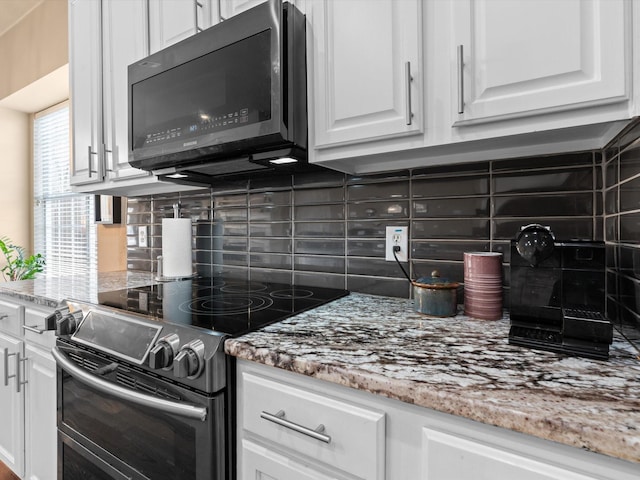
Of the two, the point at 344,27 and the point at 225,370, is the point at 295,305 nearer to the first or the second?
the point at 225,370

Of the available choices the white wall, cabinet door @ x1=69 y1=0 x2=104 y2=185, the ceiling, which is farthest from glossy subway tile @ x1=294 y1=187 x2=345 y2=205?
the white wall

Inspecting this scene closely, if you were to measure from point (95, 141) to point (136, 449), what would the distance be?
1492 mm

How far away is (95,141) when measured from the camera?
5.73 ft

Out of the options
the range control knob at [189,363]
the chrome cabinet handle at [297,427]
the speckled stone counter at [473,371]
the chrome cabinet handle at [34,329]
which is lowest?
the chrome cabinet handle at [297,427]

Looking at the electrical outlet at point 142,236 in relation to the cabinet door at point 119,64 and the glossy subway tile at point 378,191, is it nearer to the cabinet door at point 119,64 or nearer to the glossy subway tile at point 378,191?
the cabinet door at point 119,64

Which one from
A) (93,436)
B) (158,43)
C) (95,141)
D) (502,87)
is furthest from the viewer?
(95,141)

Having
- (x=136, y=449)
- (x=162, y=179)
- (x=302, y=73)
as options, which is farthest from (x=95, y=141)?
(x=136, y=449)

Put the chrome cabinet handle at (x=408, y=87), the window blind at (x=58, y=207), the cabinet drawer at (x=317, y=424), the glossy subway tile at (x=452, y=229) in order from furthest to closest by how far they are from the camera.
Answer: the window blind at (x=58, y=207) → the glossy subway tile at (x=452, y=229) → the chrome cabinet handle at (x=408, y=87) → the cabinet drawer at (x=317, y=424)

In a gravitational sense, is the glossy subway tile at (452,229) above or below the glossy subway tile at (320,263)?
above

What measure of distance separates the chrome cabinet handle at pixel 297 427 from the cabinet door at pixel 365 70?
2.47ft

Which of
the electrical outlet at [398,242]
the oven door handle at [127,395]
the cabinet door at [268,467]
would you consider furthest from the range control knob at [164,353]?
the electrical outlet at [398,242]

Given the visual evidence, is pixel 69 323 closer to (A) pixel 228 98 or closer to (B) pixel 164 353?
(B) pixel 164 353

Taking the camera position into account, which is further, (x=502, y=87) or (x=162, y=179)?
(x=162, y=179)

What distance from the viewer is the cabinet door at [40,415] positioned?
1350 mm
